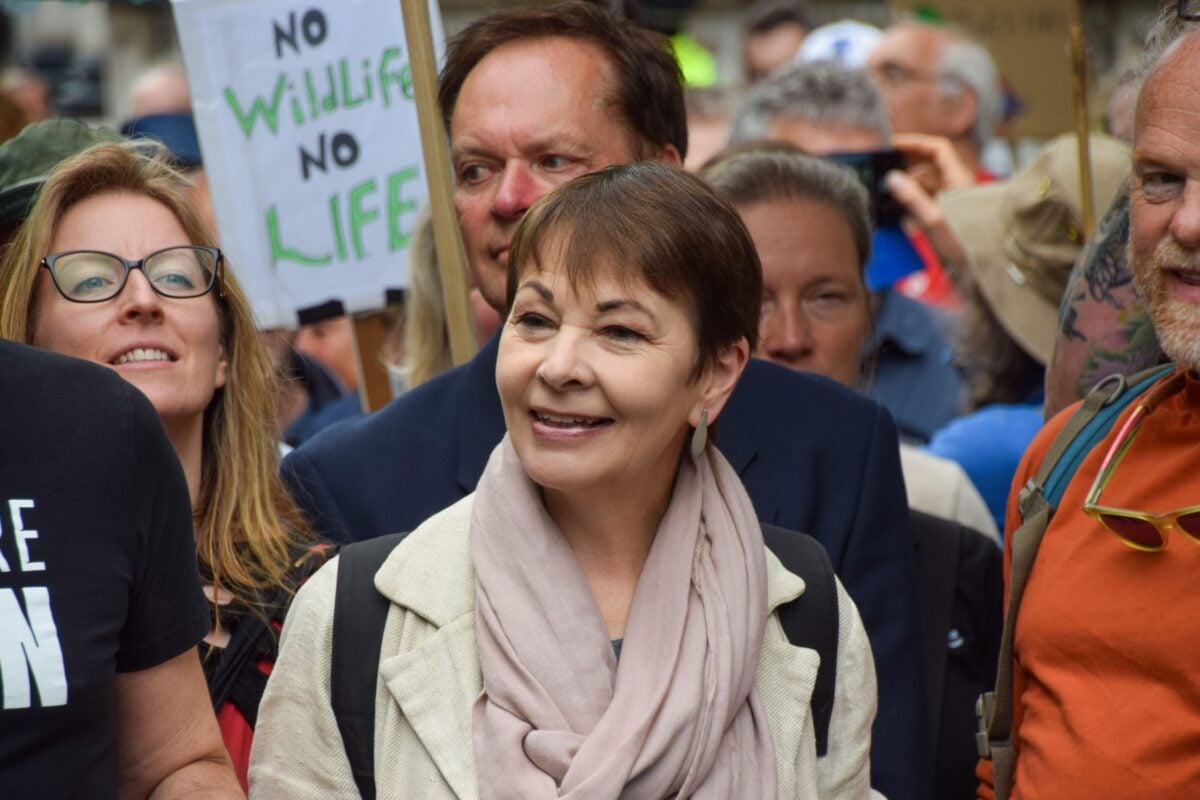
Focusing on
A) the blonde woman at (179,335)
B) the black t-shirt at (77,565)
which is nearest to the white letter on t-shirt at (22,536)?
the black t-shirt at (77,565)

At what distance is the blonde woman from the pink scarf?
0.68 m

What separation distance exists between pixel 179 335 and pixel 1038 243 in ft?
8.01

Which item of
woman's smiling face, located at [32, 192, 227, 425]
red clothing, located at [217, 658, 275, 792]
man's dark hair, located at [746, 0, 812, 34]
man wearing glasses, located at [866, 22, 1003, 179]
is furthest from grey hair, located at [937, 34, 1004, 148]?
red clothing, located at [217, 658, 275, 792]

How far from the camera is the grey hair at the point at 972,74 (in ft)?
23.8

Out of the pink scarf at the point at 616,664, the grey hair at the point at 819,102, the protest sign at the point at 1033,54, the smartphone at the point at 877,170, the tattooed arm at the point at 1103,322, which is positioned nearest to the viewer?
the pink scarf at the point at 616,664

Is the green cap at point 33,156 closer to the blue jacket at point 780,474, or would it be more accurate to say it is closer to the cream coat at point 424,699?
the blue jacket at point 780,474

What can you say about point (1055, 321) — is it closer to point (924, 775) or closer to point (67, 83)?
point (924, 775)

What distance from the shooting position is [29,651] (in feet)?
7.93

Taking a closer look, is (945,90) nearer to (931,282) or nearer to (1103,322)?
(931,282)

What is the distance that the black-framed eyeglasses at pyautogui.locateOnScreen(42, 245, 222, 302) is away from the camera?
11.0 ft

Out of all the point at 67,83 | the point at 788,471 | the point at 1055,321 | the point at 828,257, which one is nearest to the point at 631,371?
the point at 788,471

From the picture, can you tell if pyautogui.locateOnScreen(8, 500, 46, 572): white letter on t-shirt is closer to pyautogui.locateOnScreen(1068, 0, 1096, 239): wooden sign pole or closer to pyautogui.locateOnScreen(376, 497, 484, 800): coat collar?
pyautogui.locateOnScreen(376, 497, 484, 800): coat collar

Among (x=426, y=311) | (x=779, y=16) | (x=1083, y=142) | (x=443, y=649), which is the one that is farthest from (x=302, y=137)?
(x=779, y=16)

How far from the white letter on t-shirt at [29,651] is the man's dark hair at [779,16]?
7985 mm
